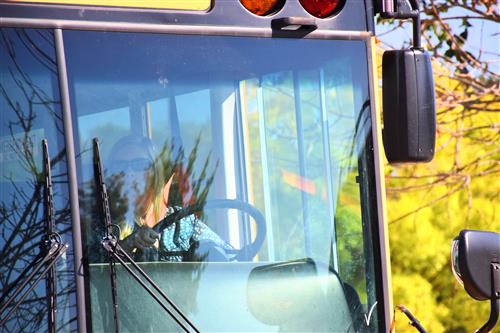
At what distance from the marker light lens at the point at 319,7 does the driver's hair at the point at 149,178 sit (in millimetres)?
712

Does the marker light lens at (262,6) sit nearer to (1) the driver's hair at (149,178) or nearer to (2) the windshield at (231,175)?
(2) the windshield at (231,175)

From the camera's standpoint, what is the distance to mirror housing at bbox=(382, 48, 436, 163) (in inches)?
121

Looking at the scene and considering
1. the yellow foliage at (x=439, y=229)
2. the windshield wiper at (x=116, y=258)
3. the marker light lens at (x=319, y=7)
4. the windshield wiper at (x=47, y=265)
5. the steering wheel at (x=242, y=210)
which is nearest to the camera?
the windshield wiper at (x=47, y=265)

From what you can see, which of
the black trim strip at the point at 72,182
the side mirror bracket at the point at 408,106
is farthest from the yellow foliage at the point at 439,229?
the black trim strip at the point at 72,182

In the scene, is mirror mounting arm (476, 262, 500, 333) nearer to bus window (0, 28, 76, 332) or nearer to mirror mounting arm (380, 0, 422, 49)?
mirror mounting arm (380, 0, 422, 49)

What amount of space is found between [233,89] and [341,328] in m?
0.82

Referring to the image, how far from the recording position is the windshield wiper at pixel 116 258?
276 centimetres

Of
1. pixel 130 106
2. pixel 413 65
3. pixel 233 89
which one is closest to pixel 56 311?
pixel 130 106

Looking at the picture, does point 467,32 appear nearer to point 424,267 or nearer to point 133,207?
point 424,267

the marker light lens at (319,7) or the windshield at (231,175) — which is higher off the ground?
the marker light lens at (319,7)

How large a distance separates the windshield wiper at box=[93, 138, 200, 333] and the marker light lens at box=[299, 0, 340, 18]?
0.85 meters

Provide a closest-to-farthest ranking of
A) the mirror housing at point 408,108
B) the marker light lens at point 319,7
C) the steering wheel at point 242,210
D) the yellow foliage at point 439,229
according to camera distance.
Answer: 1. the steering wheel at point 242,210
2. the mirror housing at point 408,108
3. the marker light lens at point 319,7
4. the yellow foliage at point 439,229

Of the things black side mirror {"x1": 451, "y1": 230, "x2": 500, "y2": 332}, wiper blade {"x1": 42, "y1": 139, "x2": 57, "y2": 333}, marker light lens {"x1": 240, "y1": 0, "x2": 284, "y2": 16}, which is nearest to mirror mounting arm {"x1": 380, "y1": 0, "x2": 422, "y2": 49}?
marker light lens {"x1": 240, "y1": 0, "x2": 284, "y2": 16}

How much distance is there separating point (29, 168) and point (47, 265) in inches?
10.8
